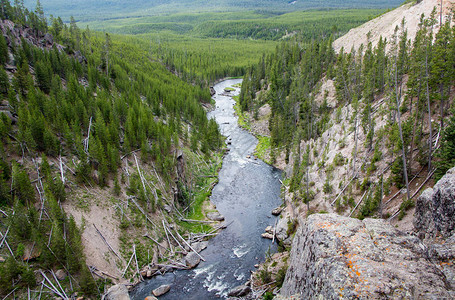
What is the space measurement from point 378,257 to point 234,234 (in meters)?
29.0

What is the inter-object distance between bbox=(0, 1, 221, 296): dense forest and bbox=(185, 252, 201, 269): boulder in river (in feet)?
20.0

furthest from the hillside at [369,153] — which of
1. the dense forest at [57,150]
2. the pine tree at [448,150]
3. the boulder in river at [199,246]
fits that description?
the dense forest at [57,150]

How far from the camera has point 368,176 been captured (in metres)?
35.2

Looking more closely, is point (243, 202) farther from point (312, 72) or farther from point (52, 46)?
point (52, 46)

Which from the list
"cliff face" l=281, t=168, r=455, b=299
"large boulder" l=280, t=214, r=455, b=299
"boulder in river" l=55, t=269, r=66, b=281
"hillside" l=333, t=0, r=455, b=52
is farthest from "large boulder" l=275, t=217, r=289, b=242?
"hillside" l=333, t=0, r=455, b=52

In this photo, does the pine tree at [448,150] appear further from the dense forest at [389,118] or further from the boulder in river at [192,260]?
the boulder in river at [192,260]

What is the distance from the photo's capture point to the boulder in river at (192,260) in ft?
112

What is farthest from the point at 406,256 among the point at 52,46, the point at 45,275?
the point at 52,46

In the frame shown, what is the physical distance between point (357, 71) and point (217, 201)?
44810 millimetres

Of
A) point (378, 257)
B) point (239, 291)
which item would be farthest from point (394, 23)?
point (239, 291)

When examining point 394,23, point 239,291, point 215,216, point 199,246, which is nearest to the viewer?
point 239,291

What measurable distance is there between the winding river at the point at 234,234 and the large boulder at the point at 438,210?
63.2 ft

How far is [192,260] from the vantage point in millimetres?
34719

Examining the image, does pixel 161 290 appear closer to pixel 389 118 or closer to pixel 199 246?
pixel 199 246
